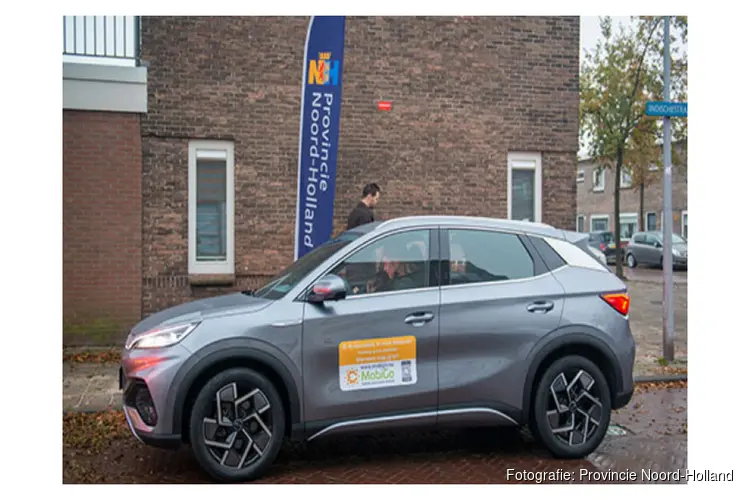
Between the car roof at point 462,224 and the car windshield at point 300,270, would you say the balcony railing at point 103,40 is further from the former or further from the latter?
the car roof at point 462,224

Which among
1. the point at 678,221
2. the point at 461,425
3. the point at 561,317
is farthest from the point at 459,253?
the point at 678,221

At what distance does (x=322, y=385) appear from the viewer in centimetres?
551

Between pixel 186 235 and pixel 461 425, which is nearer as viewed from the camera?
pixel 461 425

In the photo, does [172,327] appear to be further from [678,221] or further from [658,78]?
[678,221]

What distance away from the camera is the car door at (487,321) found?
18.9 ft

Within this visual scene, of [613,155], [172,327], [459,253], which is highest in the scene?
[613,155]

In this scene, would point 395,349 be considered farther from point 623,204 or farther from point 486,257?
point 623,204

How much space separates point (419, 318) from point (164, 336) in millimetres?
1858

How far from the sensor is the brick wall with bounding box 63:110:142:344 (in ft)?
35.0

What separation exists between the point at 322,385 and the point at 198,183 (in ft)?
21.7

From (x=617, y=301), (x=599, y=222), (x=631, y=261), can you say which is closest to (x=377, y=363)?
(x=617, y=301)

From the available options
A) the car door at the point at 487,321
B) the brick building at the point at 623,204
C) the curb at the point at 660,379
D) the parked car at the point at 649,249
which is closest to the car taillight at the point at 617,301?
the car door at the point at 487,321

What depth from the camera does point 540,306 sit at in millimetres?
6016

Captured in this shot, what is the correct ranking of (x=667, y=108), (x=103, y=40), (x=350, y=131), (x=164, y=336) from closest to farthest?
(x=164, y=336), (x=667, y=108), (x=103, y=40), (x=350, y=131)
